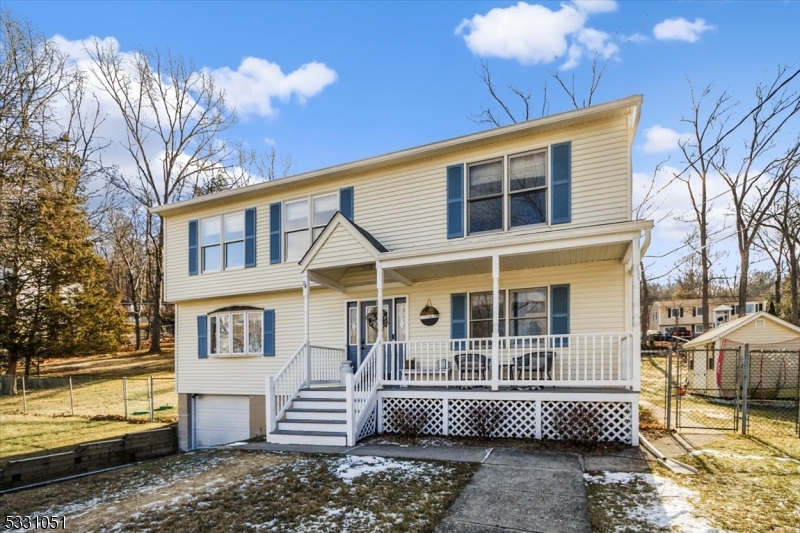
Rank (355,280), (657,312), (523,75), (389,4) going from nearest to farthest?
1. (355,280)
2. (389,4)
3. (523,75)
4. (657,312)

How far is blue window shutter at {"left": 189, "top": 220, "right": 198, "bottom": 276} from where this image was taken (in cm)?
1316

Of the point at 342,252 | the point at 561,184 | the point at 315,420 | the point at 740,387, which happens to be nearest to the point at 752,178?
the point at 740,387

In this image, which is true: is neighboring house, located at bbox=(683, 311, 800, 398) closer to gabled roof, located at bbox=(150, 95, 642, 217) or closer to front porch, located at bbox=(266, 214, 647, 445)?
front porch, located at bbox=(266, 214, 647, 445)

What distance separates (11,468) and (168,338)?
2989 cm

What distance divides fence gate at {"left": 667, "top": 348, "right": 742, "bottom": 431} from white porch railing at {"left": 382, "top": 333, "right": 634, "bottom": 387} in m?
2.45

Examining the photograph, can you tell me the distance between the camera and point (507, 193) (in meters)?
9.45

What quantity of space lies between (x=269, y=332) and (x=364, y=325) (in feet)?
9.40

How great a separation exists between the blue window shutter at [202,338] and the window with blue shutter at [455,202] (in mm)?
7970

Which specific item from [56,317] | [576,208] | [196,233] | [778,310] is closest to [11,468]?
[196,233]

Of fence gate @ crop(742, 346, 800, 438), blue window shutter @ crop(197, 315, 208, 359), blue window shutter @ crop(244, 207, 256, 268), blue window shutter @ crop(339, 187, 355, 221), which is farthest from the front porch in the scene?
fence gate @ crop(742, 346, 800, 438)

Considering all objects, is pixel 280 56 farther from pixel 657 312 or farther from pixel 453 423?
pixel 657 312

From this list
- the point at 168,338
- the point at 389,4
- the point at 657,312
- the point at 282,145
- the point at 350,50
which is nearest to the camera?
the point at 389,4

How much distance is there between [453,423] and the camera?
27.7 feet

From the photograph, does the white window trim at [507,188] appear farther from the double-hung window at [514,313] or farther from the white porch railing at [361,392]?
the white porch railing at [361,392]
